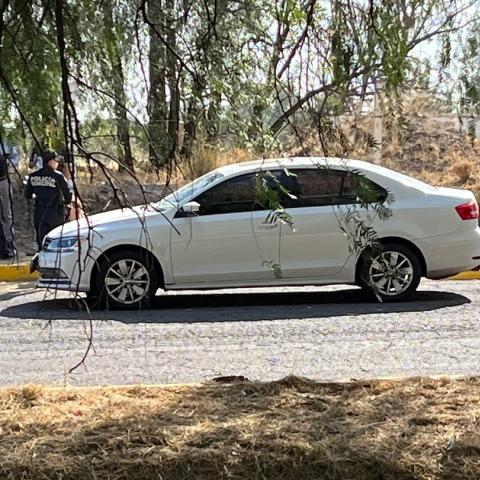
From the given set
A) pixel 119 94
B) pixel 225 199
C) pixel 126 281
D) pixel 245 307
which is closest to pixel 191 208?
pixel 225 199

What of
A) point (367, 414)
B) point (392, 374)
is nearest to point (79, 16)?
point (367, 414)

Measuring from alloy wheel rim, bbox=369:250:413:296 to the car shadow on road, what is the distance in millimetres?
172

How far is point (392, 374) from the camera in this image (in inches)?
248

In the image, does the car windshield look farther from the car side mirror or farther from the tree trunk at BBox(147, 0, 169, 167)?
the tree trunk at BBox(147, 0, 169, 167)

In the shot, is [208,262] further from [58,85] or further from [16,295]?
[58,85]

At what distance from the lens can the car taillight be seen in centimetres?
941

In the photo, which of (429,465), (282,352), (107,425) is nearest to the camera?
(429,465)

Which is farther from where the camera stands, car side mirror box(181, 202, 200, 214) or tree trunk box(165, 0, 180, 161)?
car side mirror box(181, 202, 200, 214)

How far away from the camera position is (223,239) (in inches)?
365

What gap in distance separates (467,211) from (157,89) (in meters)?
6.03

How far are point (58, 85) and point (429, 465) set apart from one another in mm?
2195

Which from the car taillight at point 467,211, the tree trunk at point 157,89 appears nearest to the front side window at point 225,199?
the car taillight at point 467,211

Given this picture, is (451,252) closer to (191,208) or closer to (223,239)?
(223,239)

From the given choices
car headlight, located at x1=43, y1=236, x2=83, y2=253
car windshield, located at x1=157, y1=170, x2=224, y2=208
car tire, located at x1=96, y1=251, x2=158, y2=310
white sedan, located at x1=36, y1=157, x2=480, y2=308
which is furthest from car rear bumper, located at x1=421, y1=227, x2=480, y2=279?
car headlight, located at x1=43, y1=236, x2=83, y2=253
